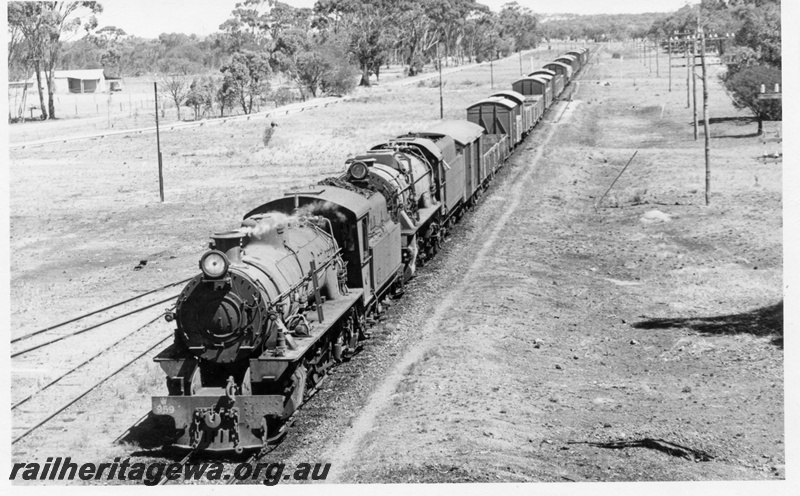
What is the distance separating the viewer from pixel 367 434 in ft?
53.8

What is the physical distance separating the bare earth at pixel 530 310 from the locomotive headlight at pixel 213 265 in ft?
11.5

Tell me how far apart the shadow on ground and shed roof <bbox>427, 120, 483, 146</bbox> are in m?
14.7

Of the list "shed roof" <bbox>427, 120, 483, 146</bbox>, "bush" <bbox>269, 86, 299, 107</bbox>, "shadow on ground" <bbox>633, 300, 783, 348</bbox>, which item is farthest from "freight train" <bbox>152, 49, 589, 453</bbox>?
"bush" <bbox>269, 86, 299, 107</bbox>

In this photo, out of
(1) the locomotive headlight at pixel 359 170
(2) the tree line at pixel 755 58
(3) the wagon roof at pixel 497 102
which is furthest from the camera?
(2) the tree line at pixel 755 58

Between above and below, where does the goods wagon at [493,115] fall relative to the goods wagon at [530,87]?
below

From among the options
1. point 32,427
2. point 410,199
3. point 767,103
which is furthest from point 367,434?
point 767,103

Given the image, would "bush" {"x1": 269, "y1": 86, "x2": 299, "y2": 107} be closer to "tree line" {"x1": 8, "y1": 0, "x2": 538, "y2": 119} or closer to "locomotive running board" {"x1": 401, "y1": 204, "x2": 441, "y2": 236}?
"tree line" {"x1": 8, "y1": 0, "x2": 538, "y2": 119}

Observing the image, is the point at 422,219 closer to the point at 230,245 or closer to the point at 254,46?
the point at 230,245

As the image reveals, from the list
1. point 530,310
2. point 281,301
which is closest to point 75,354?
point 281,301

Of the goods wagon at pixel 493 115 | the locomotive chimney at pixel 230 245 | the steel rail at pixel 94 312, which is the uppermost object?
the goods wagon at pixel 493 115

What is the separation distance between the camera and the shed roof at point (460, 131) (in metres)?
36.3

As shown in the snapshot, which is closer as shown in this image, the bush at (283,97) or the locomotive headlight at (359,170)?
the locomotive headlight at (359,170)

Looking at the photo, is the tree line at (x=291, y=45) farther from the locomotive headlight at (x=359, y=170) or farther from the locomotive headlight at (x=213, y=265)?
the locomotive headlight at (x=213, y=265)

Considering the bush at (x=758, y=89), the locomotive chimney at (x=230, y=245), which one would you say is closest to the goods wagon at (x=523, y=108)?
the bush at (x=758, y=89)
